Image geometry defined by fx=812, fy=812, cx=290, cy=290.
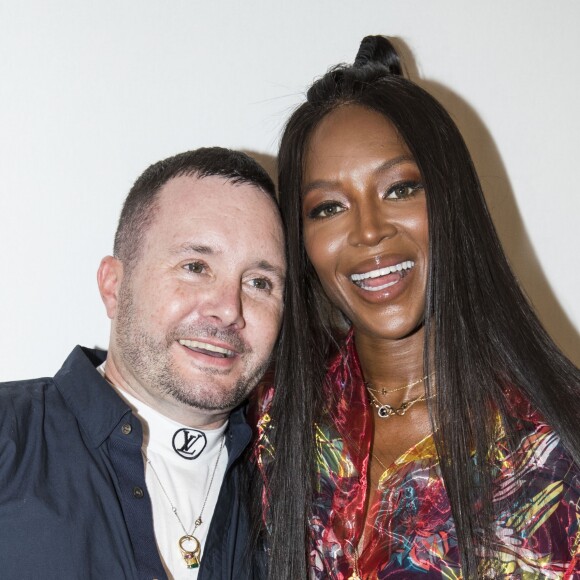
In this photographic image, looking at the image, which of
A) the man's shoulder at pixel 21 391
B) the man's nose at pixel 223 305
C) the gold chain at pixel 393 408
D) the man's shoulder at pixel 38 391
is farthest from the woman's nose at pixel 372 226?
the man's shoulder at pixel 21 391

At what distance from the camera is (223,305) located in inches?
74.8

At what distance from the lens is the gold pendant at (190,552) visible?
70.7 inches

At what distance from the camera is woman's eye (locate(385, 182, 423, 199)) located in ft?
6.38

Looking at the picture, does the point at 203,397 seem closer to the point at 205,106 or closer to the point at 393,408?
the point at 393,408

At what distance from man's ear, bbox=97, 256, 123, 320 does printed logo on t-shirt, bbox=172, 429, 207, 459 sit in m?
0.34

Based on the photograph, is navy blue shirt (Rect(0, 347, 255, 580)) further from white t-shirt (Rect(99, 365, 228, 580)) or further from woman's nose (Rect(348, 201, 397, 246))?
woman's nose (Rect(348, 201, 397, 246))

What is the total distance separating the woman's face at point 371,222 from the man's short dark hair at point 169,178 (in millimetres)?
165

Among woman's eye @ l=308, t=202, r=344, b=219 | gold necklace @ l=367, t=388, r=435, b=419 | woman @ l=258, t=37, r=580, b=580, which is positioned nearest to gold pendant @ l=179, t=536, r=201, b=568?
woman @ l=258, t=37, r=580, b=580

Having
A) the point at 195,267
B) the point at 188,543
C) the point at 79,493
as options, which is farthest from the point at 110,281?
the point at 188,543

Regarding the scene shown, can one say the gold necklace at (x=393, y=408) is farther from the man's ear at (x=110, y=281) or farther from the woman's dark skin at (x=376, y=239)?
the man's ear at (x=110, y=281)

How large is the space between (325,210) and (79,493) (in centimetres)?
89

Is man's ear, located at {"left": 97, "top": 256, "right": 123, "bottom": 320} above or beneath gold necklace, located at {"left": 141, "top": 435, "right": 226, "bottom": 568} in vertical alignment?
above

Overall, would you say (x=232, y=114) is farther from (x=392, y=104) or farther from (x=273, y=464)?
(x=273, y=464)

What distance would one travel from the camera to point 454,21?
102 inches
